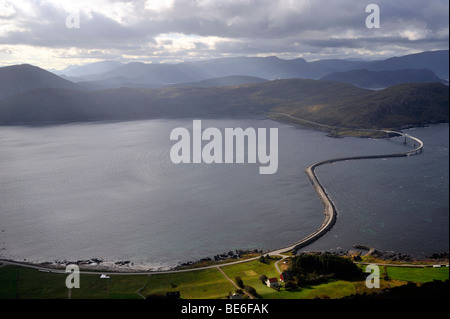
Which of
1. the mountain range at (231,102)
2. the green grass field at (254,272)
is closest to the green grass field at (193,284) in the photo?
the green grass field at (254,272)

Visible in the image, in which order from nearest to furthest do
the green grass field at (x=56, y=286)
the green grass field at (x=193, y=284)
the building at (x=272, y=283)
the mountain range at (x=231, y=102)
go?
the green grass field at (x=193, y=284), the building at (x=272, y=283), the green grass field at (x=56, y=286), the mountain range at (x=231, y=102)

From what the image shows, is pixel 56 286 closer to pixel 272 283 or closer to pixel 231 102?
pixel 272 283

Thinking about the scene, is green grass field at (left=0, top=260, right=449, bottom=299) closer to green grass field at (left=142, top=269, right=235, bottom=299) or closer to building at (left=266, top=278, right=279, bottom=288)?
green grass field at (left=142, top=269, right=235, bottom=299)

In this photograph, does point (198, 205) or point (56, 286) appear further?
point (198, 205)

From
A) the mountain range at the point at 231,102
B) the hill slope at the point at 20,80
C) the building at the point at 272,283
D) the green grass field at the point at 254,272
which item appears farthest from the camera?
the hill slope at the point at 20,80

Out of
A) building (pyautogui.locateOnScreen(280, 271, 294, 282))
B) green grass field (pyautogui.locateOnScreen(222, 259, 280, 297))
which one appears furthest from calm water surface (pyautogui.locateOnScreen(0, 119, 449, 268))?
building (pyautogui.locateOnScreen(280, 271, 294, 282))

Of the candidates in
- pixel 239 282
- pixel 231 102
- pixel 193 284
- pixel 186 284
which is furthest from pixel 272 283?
pixel 231 102

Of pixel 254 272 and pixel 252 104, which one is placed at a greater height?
pixel 252 104

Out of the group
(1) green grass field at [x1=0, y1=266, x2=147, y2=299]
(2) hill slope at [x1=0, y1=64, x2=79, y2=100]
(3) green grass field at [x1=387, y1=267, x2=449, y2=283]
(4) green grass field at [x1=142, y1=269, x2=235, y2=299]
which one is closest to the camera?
(4) green grass field at [x1=142, y1=269, x2=235, y2=299]

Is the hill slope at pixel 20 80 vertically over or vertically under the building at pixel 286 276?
over

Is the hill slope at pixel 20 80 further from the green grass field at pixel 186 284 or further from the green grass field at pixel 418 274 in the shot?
the green grass field at pixel 418 274

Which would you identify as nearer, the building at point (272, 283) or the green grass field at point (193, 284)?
the green grass field at point (193, 284)

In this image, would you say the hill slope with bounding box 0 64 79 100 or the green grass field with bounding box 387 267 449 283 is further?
the hill slope with bounding box 0 64 79 100
